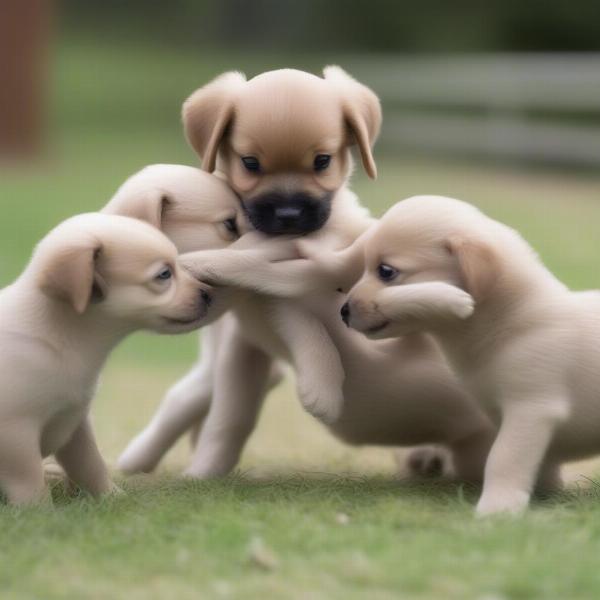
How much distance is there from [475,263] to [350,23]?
2776 centimetres

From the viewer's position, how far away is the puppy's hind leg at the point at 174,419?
5.32 meters

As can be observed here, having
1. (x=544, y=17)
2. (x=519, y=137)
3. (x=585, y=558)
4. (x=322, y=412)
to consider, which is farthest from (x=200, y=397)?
(x=544, y=17)

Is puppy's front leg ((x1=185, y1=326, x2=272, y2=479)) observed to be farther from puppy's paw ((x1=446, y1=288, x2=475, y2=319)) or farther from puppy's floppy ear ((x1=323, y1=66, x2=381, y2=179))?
puppy's paw ((x1=446, y1=288, x2=475, y2=319))

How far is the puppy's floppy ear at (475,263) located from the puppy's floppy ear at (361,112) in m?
0.86

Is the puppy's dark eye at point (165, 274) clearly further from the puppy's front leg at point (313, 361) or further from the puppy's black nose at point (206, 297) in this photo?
the puppy's front leg at point (313, 361)

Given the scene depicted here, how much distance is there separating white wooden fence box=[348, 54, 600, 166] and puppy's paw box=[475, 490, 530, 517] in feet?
46.1

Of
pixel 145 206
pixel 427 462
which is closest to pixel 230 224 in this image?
pixel 145 206

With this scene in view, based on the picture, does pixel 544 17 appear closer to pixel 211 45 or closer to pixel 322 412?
pixel 211 45

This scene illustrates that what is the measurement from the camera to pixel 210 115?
4727 mm

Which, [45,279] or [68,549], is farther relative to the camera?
[45,279]

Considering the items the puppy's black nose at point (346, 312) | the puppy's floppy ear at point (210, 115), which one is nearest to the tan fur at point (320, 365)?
the puppy's floppy ear at point (210, 115)

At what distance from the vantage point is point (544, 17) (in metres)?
26.0

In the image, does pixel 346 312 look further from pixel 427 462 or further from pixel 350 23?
pixel 350 23

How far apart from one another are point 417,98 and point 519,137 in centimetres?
321
